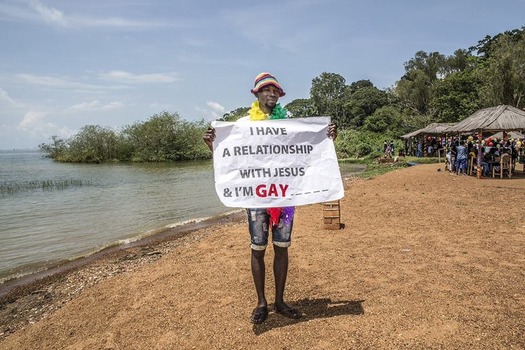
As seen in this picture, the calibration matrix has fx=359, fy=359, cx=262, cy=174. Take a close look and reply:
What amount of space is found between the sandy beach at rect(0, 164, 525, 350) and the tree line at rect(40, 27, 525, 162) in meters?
33.7

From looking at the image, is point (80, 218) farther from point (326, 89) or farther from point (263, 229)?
point (326, 89)

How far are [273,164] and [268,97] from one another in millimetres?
651

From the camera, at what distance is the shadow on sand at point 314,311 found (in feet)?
11.3

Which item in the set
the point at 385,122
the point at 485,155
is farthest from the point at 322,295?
the point at 385,122

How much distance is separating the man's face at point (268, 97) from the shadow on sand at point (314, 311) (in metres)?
2.06

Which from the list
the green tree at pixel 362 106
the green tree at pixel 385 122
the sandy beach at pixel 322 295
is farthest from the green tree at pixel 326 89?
the sandy beach at pixel 322 295

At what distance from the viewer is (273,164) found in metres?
3.42

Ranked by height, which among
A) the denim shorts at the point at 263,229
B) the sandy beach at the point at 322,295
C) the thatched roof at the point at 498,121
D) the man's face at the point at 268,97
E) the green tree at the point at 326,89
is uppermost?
the green tree at the point at 326,89

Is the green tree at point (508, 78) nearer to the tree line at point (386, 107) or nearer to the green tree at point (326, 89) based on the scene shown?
the tree line at point (386, 107)

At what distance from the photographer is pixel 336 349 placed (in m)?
2.97

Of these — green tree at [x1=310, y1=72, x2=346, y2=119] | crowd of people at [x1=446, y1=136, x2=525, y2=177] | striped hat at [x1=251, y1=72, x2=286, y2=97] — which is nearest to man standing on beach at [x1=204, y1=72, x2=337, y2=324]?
striped hat at [x1=251, y1=72, x2=286, y2=97]

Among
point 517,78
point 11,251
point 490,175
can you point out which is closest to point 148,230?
point 11,251

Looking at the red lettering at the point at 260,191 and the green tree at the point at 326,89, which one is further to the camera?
the green tree at the point at 326,89

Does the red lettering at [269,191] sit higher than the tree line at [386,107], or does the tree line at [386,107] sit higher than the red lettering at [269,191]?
the tree line at [386,107]
